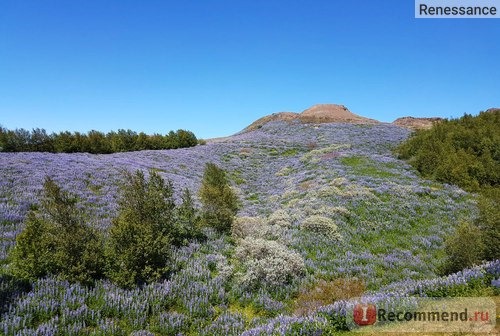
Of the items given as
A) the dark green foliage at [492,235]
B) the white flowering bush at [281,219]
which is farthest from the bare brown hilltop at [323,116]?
the dark green foliage at [492,235]

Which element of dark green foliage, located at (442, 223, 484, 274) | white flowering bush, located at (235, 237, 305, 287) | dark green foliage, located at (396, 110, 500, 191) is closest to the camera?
dark green foliage, located at (442, 223, 484, 274)

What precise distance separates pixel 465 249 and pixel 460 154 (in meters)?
23.0

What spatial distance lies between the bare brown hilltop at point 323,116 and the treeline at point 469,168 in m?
37.2

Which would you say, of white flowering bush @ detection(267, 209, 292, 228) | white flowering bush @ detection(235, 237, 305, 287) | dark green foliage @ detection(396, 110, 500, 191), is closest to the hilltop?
dark green foliage @ detection(396, 110, 500, 191)

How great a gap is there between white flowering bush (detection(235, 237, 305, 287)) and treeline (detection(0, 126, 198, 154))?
36.5m

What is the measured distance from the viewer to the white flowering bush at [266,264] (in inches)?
444

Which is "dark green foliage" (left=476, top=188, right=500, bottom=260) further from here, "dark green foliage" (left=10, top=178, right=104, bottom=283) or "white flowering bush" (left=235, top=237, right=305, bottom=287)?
"dark green foliage" (left=10, top=178, right=104, bottom=283)

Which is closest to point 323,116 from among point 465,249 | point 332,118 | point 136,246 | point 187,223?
point 332,118

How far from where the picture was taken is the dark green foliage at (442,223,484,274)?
11.2 meters

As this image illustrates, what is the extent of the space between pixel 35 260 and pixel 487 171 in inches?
1280

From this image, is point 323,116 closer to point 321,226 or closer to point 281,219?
point 281,219

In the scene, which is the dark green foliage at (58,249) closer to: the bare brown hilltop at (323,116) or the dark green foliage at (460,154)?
the dark green foliage at (460,154)

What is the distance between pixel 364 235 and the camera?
A: 17031 mm

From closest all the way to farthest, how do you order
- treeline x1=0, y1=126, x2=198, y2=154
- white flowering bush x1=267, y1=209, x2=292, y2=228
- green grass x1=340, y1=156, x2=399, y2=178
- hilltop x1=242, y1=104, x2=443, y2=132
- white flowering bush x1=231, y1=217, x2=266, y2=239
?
white flowering bush x1=231, y1=217, x2=266, y2=239 < white flowering bush x1=267, y1=209, x2=292, y2=228 < green grass x1=340, y1=156, x2=399, y2=178 < treeline x1=0, y1=126, x2=198, y2=154 < hilltop x1=242, y1=104, x2=443, y2=132
